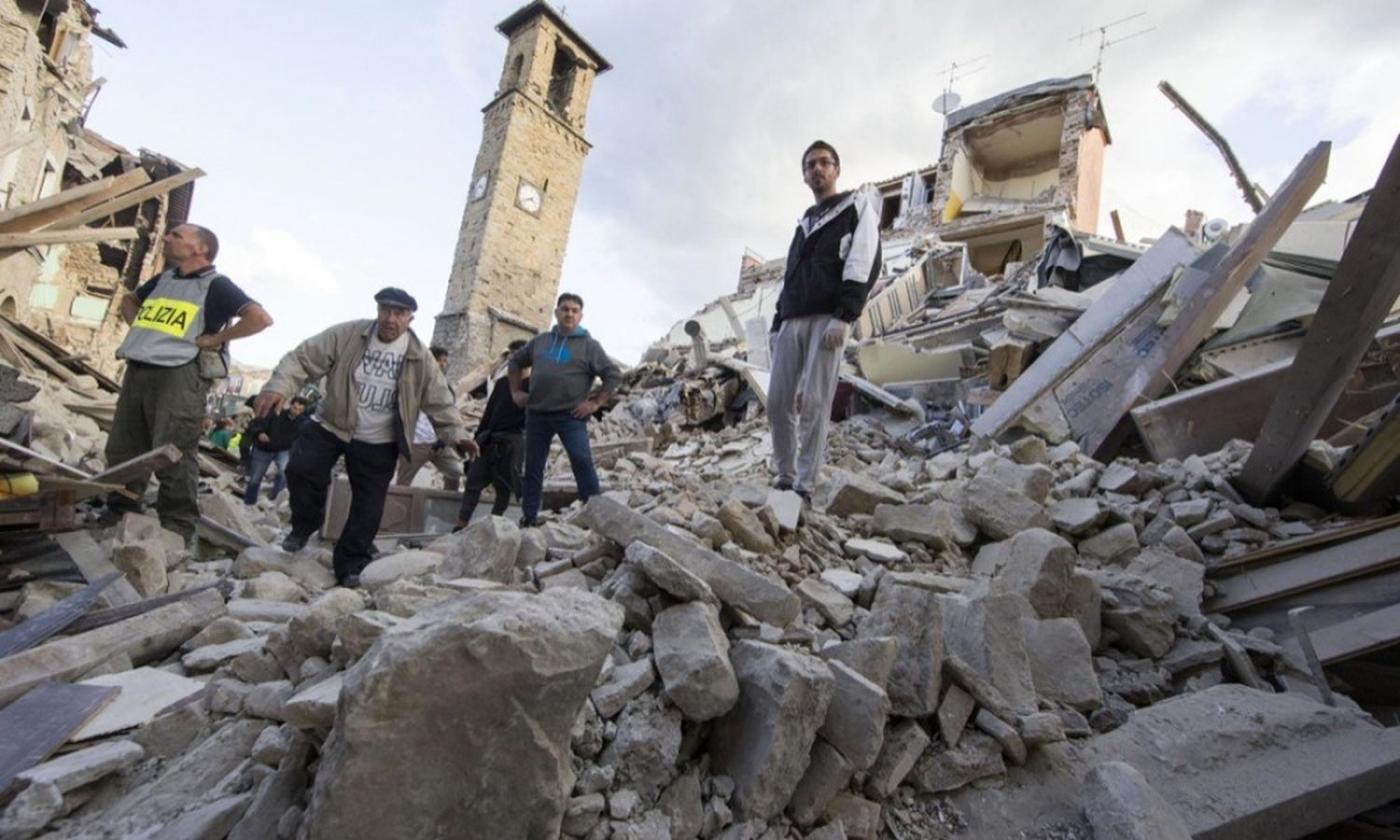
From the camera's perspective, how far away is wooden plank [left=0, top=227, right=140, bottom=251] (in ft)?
15.1

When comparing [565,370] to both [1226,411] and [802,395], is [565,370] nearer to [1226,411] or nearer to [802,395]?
[802,395]

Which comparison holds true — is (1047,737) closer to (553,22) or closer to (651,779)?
(651,779)

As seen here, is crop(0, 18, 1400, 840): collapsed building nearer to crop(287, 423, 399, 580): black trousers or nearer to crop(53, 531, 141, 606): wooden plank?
crop(53, 531, 141, 606): wooden plank

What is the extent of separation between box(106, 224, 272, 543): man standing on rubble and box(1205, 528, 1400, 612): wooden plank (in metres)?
5.06

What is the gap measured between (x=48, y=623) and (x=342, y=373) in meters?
1.44

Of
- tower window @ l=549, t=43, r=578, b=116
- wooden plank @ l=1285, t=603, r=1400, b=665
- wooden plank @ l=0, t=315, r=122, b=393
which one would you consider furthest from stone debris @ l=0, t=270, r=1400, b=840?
tower window @ l=549, t=43, r=578, b=116

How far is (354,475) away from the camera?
313 cm

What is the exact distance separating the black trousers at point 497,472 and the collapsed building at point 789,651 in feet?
1.53

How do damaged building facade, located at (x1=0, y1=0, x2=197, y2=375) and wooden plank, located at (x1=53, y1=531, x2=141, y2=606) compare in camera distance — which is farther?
damaged building facade, located at (x1=0, y1=0, x2=197, y2=375)

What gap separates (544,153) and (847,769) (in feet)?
60.0

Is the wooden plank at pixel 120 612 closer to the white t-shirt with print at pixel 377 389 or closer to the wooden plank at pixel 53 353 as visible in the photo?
the white t-shirt with print at pixel 377 389

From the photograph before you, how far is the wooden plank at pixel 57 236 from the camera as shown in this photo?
15.1 ft

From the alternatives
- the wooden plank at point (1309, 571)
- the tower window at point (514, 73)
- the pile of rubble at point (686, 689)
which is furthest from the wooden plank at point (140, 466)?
the tower window at point (514, 73)

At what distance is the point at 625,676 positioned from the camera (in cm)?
162
